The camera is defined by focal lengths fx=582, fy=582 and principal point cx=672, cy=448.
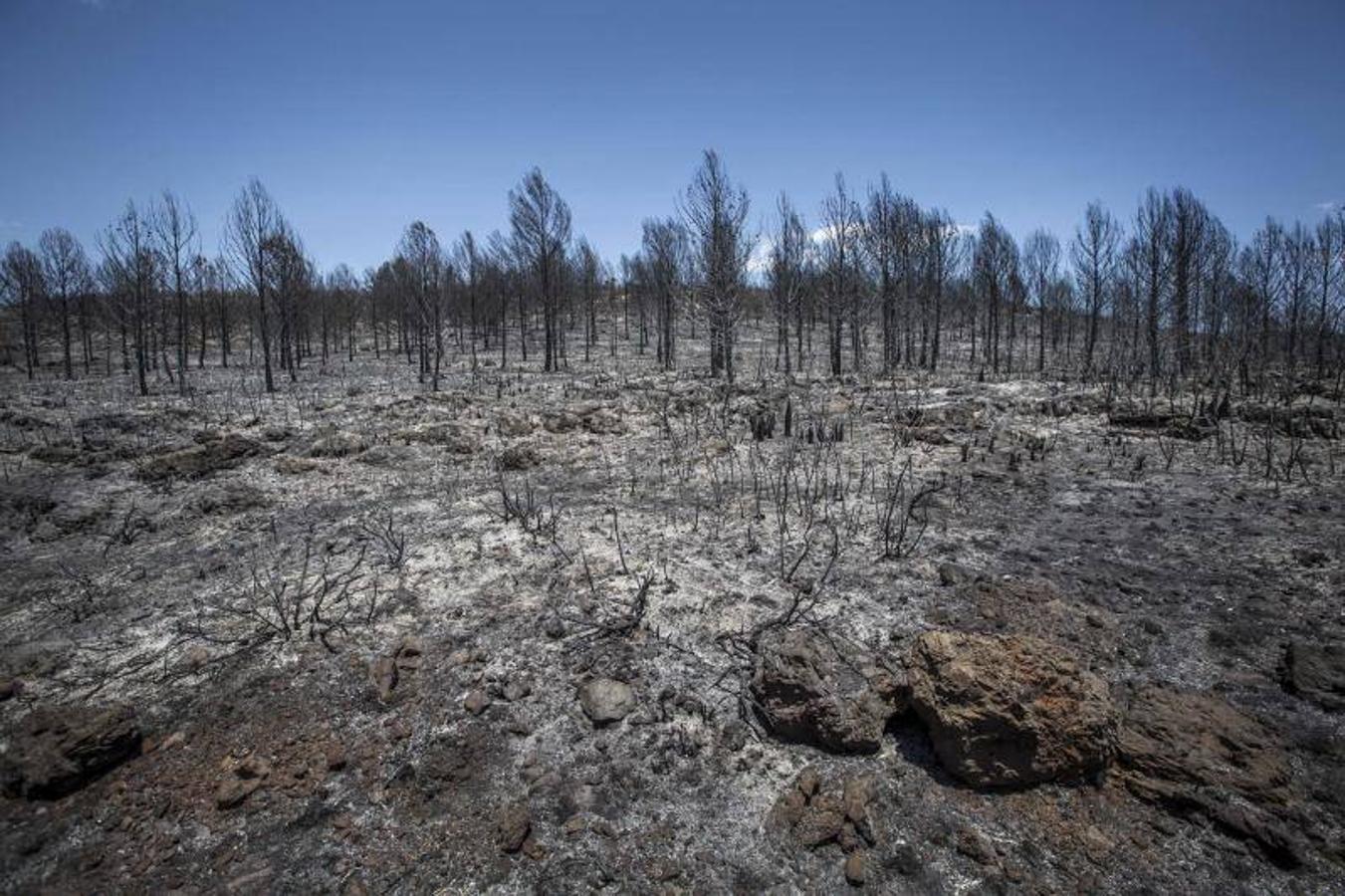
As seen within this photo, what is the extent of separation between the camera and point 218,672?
3.87 metres

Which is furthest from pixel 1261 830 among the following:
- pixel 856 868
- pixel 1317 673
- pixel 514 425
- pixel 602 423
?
pixel 514 425

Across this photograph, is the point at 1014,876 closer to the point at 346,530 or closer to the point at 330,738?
the point at 330,738

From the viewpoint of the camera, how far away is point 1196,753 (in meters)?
2.86

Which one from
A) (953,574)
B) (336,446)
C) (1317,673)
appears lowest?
(1317,673)

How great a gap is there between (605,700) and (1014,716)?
219cm

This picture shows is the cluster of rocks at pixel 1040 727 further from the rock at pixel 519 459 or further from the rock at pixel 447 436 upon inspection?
the rock at pixel 447 436

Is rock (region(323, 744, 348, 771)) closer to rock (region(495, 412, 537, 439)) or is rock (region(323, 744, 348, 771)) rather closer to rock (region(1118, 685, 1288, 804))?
rock (region(1118, 685, 1288, 804))

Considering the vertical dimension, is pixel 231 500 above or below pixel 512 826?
above

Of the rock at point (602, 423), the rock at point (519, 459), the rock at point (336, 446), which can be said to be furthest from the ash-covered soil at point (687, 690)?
the rock at point (602, 423)

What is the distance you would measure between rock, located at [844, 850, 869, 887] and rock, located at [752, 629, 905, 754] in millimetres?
581

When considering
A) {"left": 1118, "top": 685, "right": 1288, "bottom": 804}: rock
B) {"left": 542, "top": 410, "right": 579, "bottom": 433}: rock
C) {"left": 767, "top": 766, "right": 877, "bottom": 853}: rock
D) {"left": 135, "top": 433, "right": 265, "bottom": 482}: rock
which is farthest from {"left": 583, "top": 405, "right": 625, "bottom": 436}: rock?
{"left": 1118, "top": 685, "right": 1288, "bottom": 804}: rock

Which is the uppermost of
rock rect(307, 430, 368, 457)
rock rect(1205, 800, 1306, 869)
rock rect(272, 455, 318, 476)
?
rock rect(307, 430, 368, 457)

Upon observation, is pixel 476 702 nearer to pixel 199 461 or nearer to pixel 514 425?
pixel 199 461

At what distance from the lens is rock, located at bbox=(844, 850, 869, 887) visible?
2.47m
